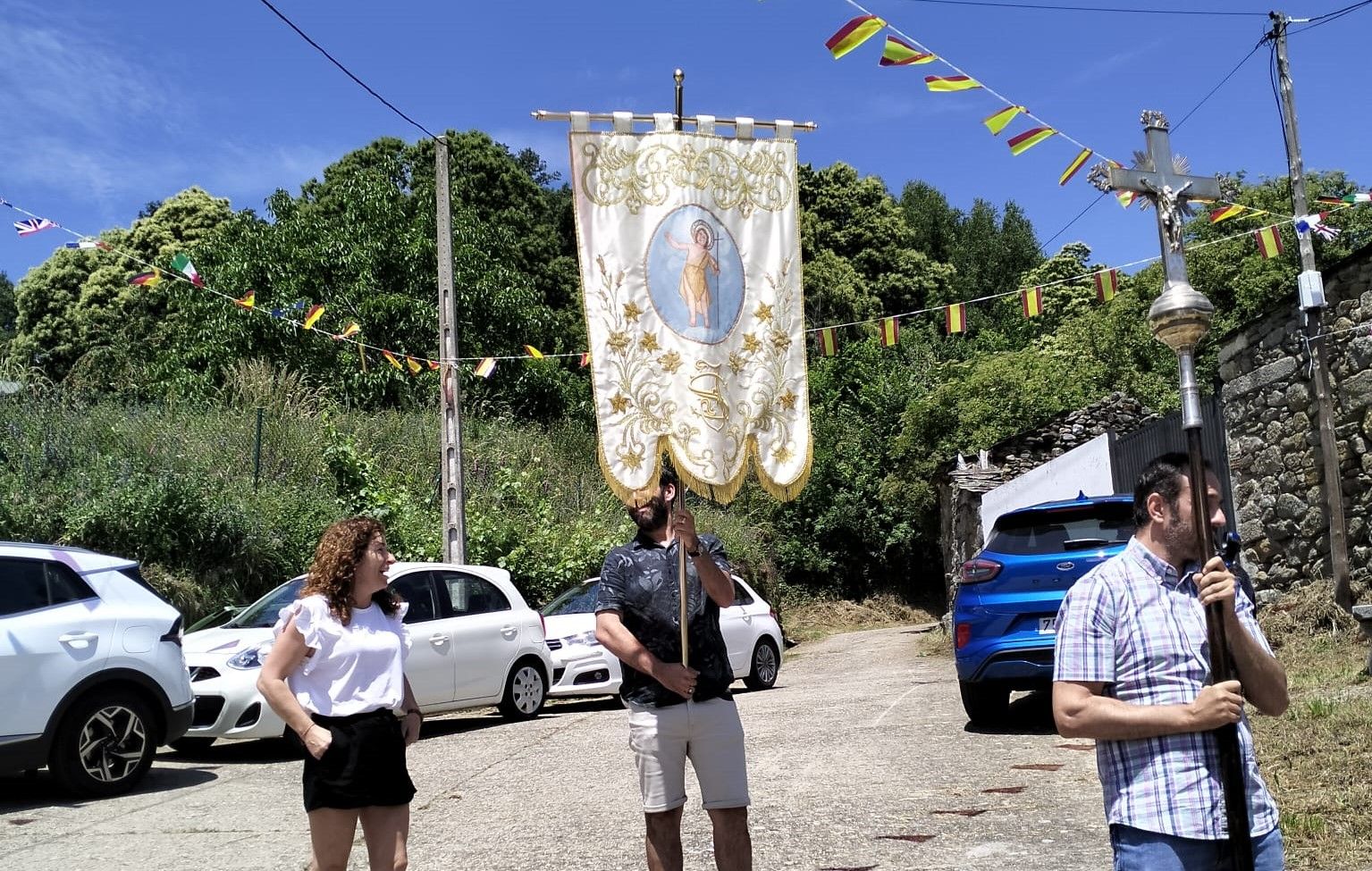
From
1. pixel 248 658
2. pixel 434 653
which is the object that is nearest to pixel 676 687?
pixel 248 658

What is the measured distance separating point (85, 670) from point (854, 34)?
21.3 feet

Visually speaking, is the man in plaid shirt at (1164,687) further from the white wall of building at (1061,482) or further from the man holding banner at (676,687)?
the white wall of building at (1061,482)

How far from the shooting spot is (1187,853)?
10.1 feet

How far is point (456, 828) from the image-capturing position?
7.36 meters

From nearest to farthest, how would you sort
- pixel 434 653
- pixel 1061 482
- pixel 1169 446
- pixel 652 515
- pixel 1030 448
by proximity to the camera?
pixel 652 515, pixel 434 653, pixel 1169 446, pixel 1061 482, pixel 1030 448

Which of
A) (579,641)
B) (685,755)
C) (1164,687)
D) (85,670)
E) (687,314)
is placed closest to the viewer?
(1164,687)

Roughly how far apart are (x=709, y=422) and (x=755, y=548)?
2355 cm

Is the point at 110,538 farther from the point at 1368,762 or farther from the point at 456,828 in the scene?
the point at 1368,762

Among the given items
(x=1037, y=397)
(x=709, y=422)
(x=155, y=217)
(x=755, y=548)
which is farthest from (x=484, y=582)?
(x=155, y=217)

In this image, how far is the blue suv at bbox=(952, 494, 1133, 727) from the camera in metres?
9.55

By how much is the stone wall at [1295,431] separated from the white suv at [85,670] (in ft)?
A: 35.8

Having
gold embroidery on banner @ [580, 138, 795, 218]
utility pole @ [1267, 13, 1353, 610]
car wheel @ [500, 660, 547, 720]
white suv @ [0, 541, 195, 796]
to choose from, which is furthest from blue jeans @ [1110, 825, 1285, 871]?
utility pole @ [1267, 13, 1353, 610]

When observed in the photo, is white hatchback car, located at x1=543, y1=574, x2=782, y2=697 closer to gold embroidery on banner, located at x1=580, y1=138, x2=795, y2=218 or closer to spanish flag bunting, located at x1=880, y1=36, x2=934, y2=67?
spanish flag bunting, located at x1=880, y1=36, x2=934, y2=67

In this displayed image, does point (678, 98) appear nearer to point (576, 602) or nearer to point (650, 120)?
point (650, 120)
